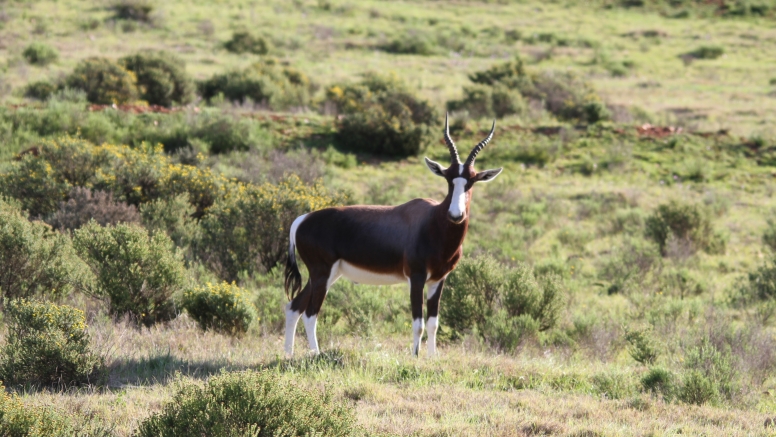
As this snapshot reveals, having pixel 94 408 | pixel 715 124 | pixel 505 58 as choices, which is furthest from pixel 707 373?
pixel 505 58

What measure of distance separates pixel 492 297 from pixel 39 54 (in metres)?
Answer: 22.5

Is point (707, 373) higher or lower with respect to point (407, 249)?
lower

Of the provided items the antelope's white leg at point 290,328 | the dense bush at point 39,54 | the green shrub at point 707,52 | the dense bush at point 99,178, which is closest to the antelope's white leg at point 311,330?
the antelope's white leg at point 290,328

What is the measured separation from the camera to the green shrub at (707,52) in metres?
41.2

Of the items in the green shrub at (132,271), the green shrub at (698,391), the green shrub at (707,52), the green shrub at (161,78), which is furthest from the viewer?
the green shrub at (707,52)

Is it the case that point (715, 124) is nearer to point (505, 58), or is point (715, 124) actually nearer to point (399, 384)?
point (505, 58)

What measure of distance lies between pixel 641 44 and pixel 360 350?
39.4 metres

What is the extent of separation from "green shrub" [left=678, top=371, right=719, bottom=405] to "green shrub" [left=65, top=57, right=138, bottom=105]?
18.6m

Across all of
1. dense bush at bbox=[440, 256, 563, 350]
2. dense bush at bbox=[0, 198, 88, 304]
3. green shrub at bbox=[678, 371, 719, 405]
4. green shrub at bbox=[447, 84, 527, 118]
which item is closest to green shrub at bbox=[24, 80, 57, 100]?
green shrub at bbox=[447, 84, 527, 118]

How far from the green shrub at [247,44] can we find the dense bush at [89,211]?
22.8 m

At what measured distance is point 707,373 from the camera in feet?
25.6

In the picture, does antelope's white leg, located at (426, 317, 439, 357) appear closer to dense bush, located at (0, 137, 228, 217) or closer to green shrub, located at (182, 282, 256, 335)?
green shrub, located at (182, 282, 256, 335)

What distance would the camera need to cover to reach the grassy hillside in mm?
6969

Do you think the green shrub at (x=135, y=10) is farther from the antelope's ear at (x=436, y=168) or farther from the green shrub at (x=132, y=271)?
the antelope's ear at (x=436, y=168)
